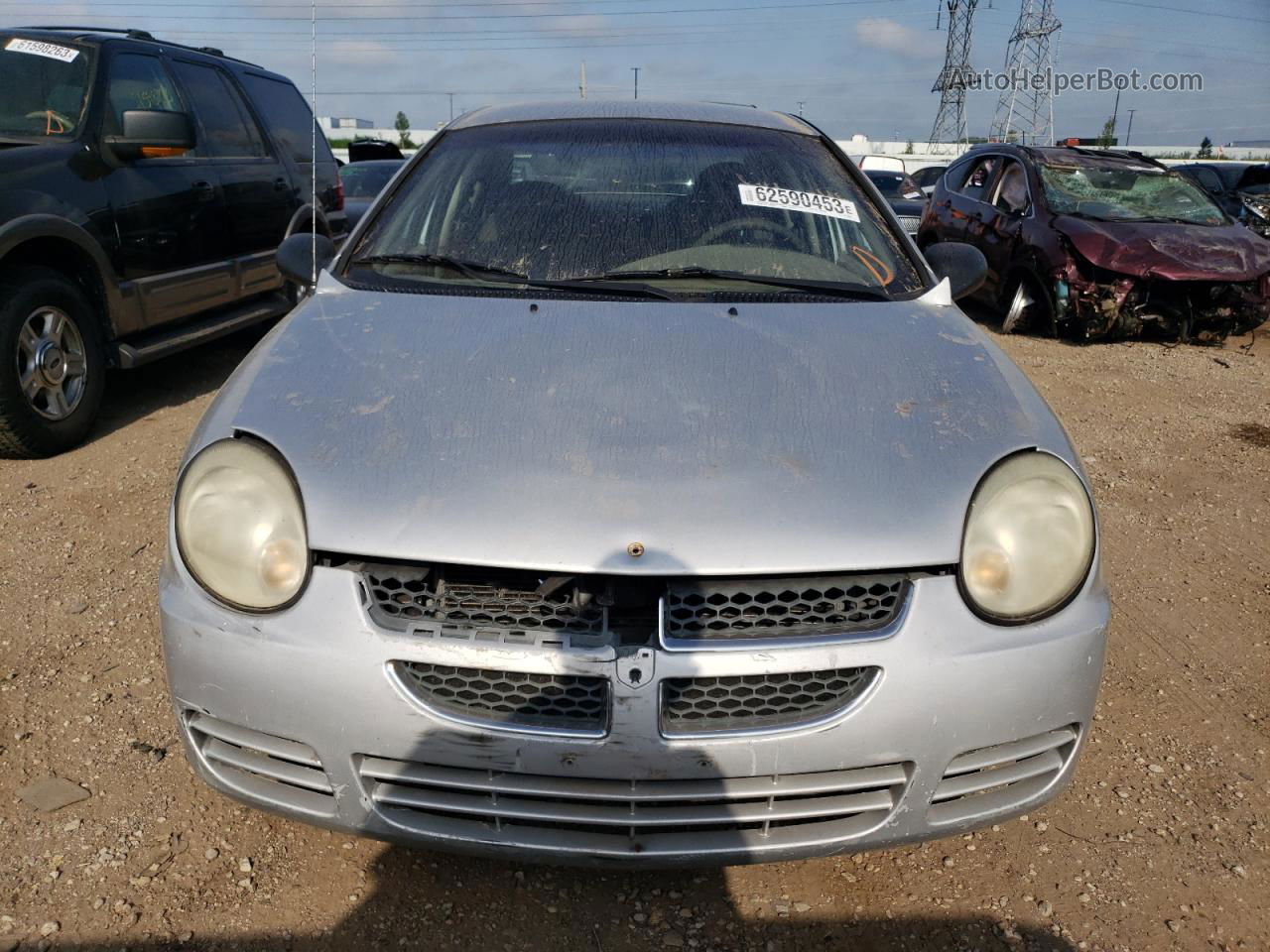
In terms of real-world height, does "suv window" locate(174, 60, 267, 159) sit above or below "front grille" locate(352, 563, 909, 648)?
above

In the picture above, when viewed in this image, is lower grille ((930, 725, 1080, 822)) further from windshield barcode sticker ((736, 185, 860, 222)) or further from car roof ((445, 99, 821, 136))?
car roof ((445, 99, 821, 136))

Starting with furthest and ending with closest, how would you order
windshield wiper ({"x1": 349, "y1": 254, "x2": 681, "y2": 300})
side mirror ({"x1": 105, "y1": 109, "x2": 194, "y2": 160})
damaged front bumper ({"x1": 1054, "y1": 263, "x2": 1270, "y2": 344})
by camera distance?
damaged front bumper ({"x1": 1054, "y1": 263, "x2": 1270, "y2": 344}), side mirror ({"x1": 105, "y1": 109, "x2": 194, "y2": 160}), windshield wiper ({"x1": 349, "y1": 254, "x2": 681, "y2": 300})

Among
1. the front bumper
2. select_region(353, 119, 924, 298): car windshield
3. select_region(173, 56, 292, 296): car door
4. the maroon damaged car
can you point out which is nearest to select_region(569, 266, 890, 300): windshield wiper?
select_region(353, 119, 924, 298): car windshield

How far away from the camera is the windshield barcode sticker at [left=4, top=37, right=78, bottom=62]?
4.75 meters

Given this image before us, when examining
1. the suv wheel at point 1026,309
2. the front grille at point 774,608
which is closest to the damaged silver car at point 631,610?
the front grille at point 774,608

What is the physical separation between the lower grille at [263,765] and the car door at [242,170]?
4340mm

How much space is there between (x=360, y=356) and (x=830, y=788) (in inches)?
51.4

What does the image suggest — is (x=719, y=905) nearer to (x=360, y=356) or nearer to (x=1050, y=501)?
(x=1050, y=501)

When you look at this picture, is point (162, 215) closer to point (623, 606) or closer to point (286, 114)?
point (286, 114)

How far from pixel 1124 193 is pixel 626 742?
28.0 ft

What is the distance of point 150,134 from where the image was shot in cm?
Result: 439

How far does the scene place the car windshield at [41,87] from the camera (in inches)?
179

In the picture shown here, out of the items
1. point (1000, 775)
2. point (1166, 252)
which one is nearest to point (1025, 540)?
point (1000, 775)

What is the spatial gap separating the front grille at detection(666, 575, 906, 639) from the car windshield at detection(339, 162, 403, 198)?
10448 mm
